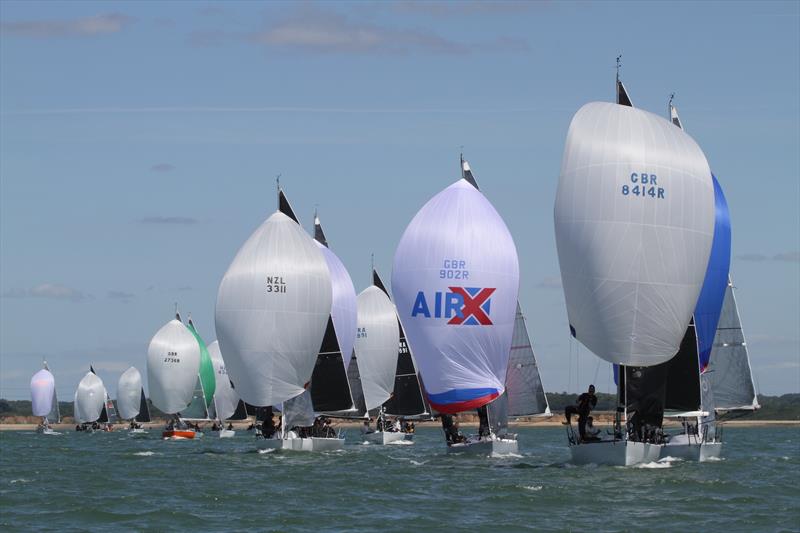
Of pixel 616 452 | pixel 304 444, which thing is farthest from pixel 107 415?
pixel 616 452

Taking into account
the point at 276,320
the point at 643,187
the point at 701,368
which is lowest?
the point at 701,368

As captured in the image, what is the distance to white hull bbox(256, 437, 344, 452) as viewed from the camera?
5925 centimetres

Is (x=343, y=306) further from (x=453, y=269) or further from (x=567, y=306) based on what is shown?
(x=567, y=306)

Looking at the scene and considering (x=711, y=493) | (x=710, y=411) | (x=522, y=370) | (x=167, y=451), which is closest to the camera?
(x=711, y=493)

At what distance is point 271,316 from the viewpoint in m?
57.9

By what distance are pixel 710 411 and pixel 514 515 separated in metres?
17.9

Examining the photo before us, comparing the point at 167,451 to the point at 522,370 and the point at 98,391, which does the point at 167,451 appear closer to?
the point at 522,370

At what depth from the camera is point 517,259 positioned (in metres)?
52.7

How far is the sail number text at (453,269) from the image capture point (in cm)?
5041

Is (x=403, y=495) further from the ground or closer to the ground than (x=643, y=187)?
closer to the ground

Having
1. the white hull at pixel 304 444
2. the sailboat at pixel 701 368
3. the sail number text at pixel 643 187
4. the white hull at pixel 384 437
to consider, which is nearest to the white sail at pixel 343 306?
the white hull at pixel 304 444

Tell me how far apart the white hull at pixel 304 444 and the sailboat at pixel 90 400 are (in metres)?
72.5

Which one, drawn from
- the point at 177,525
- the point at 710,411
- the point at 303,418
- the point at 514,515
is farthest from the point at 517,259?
the point at 177,525

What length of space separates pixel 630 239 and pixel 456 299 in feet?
29.9
